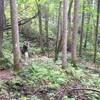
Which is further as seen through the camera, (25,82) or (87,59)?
(87,59)

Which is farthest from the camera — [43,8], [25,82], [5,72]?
[43,8]

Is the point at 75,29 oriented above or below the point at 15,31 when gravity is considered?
below

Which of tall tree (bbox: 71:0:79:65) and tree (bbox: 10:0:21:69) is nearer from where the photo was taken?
tree (bbox: 10:0:21:69)

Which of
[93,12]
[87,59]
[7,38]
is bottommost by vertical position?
[87,59]

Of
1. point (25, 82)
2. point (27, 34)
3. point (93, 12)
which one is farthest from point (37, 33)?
point (25, 82)

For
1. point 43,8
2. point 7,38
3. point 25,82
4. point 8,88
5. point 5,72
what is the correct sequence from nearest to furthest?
point 8,88
point 25,82
point 5,72
point 7,38
point 43,8

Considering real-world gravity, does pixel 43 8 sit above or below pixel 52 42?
above

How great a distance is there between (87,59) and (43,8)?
6476 mm

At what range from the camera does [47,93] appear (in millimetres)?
11383

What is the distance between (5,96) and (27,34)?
18.4m

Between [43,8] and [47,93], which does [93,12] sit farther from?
[47,93]

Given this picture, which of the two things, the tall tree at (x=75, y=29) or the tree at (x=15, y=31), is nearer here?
the tree at (x=15, y=31)

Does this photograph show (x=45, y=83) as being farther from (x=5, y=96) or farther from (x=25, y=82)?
(x=5, y=96)

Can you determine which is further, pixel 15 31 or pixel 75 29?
pixel 75 29
